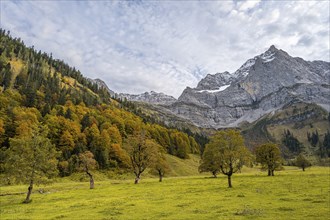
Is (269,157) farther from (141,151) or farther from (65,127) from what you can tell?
(65,127)

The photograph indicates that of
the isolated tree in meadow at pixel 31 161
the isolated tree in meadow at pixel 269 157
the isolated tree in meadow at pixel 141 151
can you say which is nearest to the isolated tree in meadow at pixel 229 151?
the isolated tree in meadow at pixel 141 151

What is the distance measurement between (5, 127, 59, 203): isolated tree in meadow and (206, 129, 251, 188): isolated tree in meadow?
3698 cm

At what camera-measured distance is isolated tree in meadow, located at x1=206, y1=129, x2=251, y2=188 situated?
65.7 metres

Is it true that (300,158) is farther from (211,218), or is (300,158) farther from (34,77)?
(34,77)

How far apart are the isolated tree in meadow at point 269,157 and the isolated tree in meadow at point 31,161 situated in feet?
253

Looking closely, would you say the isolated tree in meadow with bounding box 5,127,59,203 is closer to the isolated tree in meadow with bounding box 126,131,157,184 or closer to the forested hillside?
the forested hillside

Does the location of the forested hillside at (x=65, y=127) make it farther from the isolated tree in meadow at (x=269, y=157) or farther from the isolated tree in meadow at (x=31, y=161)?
the isolated tree in meadow at (x=269, y=157)

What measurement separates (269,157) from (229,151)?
4557 centimetres

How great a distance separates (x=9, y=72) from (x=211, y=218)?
620 ft

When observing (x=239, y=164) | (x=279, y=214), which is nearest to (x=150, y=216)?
(x=279, y=214)

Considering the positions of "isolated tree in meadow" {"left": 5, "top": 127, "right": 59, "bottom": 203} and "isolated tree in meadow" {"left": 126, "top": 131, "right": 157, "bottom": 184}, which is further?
"isolated tree in meadow" {"left": 126, "top": 131, "right": 157, "bottom": 184}

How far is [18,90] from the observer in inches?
6713

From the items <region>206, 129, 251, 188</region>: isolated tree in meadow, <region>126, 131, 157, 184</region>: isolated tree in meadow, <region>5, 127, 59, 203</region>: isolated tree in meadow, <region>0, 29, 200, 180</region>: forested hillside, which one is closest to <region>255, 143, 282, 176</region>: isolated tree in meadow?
<region>206, 129, 251, 188</region>: isolated tree in meadow

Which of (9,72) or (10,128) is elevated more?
(9,72)
